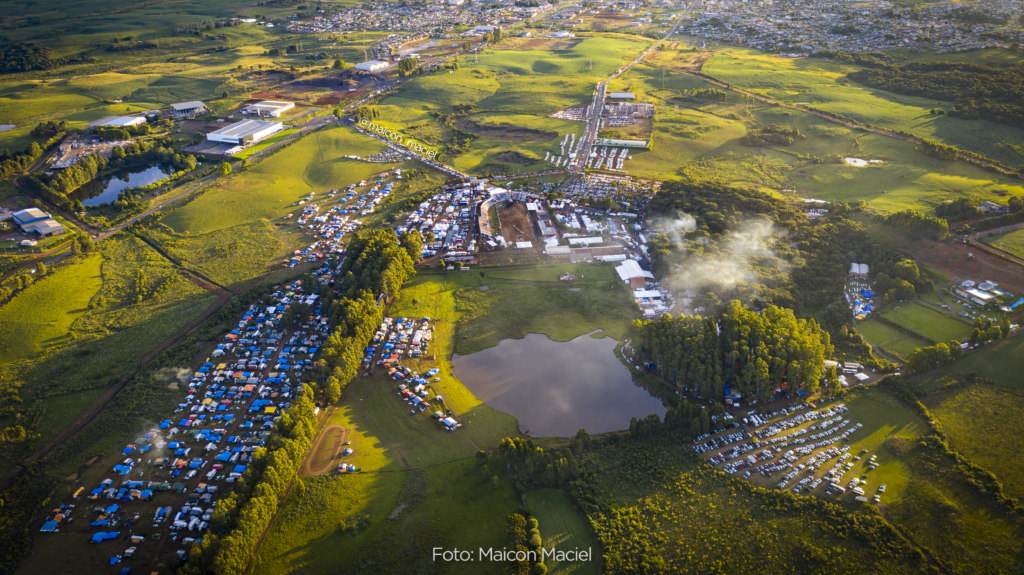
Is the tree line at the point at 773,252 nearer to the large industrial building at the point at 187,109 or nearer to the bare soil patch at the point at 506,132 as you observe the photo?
the bare soil patch at the point at 506,132

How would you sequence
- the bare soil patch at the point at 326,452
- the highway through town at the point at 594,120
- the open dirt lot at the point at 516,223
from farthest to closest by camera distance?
the highway through town at the point at 594,120
the open dirt lot at the point at 516,223
the bare soil patch at the point at 326,452

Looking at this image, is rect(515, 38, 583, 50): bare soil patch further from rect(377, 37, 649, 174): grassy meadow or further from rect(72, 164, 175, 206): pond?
rect(72, 164, 175, 206): pond

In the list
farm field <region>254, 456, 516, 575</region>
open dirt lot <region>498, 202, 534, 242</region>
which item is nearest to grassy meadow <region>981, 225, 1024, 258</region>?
open dirt lot <region>498, 202, 534, 242</region>

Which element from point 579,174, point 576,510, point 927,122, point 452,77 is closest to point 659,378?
point 576,510

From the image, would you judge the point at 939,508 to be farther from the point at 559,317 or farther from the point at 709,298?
the point at 559,317

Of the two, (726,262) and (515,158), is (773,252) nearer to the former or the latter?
(726,262)

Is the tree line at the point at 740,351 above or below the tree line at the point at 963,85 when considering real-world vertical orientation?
below

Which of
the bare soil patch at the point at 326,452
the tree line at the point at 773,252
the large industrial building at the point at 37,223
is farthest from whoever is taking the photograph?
the large industrial building at the point at 37,223

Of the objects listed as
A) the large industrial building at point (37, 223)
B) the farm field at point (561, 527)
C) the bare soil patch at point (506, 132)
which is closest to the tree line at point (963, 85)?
the bare soil patch at point (506, 132)
